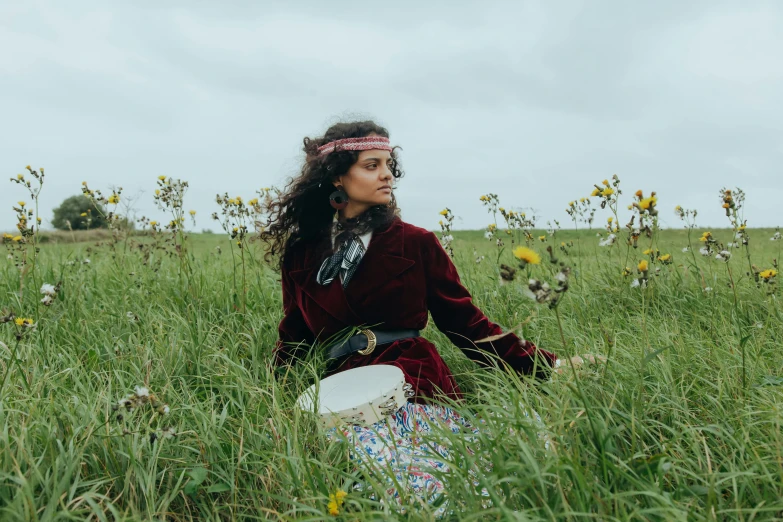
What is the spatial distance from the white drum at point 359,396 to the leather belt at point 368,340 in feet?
0.70

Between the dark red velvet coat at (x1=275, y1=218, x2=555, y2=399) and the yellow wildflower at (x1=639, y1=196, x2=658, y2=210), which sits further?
the dark red velvet coat at (x1=275, y1=218, x2=555, y2=399)

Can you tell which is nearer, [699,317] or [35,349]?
[35,349]

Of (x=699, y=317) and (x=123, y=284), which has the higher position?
(x=123, y=284)

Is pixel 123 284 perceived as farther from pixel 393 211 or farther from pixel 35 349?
pixel 393 211

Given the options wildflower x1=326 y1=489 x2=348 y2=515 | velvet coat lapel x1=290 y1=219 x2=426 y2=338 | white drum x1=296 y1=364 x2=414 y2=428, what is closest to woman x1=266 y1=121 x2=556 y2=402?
velvet coat lapel x1=290 y1=219 x2=426 y2=338

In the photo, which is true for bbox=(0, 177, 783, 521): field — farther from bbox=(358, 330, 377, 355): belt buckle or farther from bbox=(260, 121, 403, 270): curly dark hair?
bbox=(260, 121, 403, 270): curly dark hair

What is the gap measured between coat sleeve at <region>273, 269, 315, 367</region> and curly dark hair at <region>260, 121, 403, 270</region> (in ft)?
0.62

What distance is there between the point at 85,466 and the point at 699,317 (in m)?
3.53

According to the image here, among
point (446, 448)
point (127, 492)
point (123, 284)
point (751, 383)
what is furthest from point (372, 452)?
point (123, 284)

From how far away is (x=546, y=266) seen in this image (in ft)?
18.4

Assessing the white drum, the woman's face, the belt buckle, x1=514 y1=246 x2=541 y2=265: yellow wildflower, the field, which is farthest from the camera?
the woman's face

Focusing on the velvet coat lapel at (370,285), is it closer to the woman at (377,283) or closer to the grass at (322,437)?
the woman at (377,283)

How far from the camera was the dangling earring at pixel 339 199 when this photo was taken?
3.12 metres

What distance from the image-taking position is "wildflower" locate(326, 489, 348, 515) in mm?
1858
